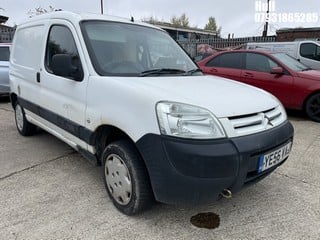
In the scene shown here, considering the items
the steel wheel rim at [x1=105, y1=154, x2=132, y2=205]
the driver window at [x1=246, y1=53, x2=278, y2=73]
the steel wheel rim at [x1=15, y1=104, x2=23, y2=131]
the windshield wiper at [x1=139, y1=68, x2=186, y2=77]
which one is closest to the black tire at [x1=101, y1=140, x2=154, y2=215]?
the steel wheel rim at [x1=105, y1=154, x2=132, y2=205]

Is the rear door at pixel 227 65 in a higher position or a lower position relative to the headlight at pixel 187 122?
higher

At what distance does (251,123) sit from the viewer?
2486 mm

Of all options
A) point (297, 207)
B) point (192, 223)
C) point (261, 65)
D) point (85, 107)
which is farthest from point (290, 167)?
point (261, 65)

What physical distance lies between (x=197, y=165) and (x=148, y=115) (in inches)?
20.2

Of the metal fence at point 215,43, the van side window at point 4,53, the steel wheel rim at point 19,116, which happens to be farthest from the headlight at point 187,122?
the metal fence at point 215,43

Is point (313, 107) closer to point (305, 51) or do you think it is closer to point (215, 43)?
point (305, 51)

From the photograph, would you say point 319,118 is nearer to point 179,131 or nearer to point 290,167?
point 290,167

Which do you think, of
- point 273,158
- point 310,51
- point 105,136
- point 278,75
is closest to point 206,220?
point 273,158

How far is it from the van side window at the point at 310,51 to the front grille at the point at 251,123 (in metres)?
8.95

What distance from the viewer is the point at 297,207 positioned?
296cm

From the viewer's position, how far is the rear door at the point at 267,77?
649cm

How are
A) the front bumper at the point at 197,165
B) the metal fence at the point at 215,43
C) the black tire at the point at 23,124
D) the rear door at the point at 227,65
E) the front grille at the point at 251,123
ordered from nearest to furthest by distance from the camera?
the front bumper at the point at 197,165
the front grille at the point at 251,123
the black tire at the point at 23,124
the rear door at the point at 227,65
the metal fence at the point at 215,43

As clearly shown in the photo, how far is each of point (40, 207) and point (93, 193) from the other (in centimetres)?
52

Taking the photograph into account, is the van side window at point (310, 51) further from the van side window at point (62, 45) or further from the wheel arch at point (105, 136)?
the wheel arch at point (105, 136)
